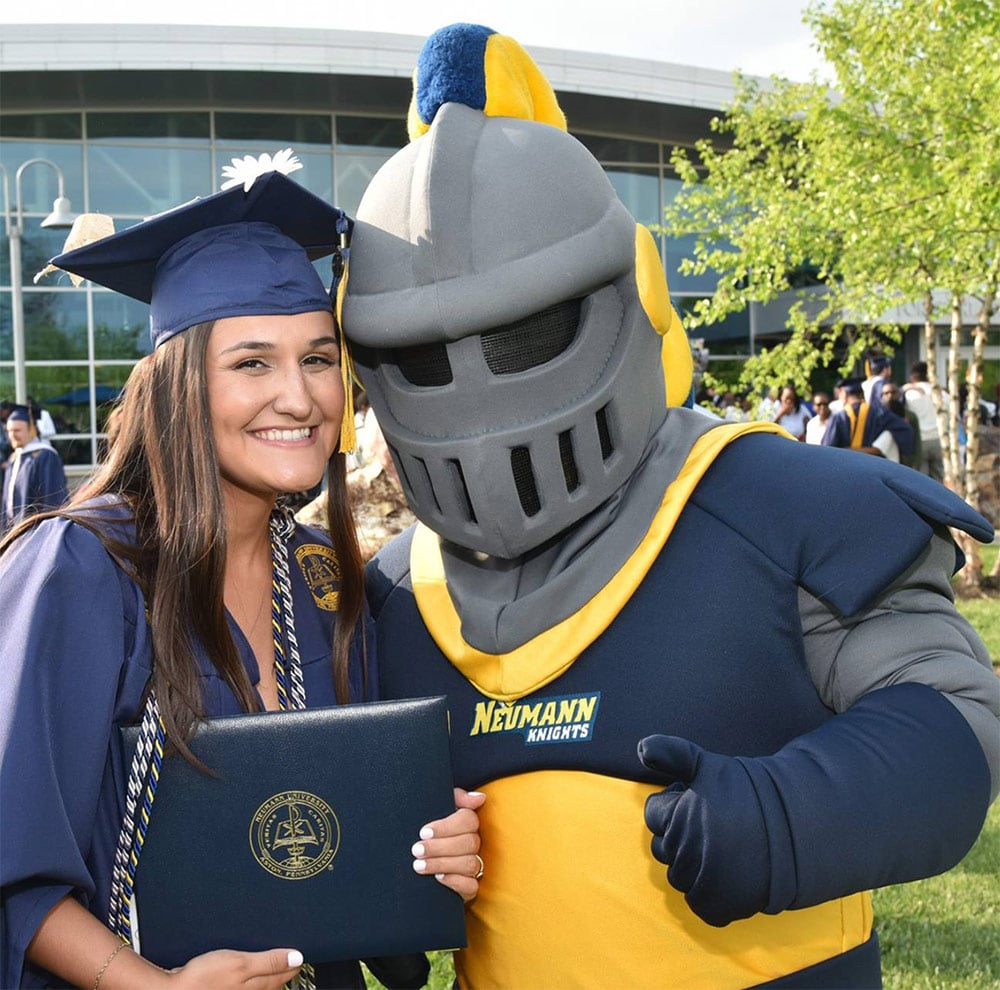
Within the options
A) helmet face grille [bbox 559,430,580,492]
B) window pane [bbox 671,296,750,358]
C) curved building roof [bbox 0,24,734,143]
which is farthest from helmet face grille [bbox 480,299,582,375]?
window pane [bbox 671,296,750,358]

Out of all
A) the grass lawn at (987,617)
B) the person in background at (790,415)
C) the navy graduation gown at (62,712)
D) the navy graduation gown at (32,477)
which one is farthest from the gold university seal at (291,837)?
the person in background at (790,415)

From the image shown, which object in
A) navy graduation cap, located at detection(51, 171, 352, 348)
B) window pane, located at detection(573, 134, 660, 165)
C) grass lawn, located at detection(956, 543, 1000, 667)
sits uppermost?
window pane, located at detection(573, 134, 660, 165)

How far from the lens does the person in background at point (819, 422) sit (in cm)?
1307

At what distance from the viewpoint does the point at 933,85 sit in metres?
8.44

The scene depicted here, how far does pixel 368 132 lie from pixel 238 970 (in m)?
21.4

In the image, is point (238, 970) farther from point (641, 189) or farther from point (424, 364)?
point (641, 189)

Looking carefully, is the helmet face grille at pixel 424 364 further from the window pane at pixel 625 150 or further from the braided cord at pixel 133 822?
the window pane at pixel 625 150

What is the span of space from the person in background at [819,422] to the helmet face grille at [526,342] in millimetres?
10764

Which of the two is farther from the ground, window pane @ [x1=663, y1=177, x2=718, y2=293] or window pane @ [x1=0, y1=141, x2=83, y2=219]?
window pane @ [x1=0, y1=141, x2=83, y2=219]

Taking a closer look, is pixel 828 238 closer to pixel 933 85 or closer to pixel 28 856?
pixel 933 85

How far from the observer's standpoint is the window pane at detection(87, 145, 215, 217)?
20453 millimetres

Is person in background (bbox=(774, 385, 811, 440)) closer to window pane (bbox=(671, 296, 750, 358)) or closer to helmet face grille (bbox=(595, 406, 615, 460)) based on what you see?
window pane (bbox=(671, 296, 750, 358))

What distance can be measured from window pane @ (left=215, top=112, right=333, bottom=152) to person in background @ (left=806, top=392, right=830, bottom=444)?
10917 mm

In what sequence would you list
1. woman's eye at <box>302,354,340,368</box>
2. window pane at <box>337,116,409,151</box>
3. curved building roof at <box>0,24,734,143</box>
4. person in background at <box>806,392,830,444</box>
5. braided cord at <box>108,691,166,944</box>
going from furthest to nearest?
window pane at <box>337,116,409,151</box> < curved building roof at <box>0,24,734,143</box> < person in background at <box>806,392,830,444</box> < woman's eye at <box>302,354,340,368</box> < braided cord at <box>108,691,166,944</box>
